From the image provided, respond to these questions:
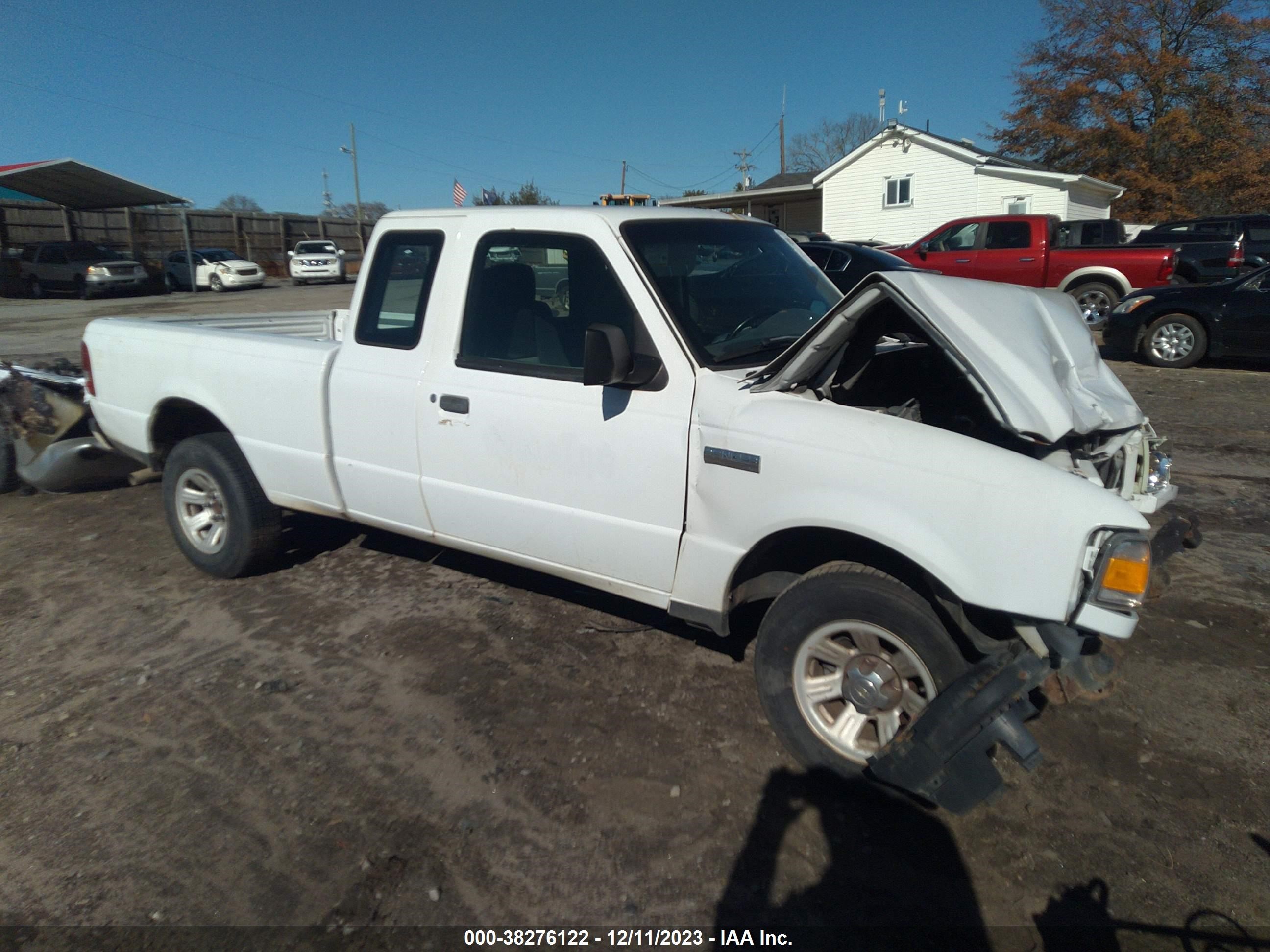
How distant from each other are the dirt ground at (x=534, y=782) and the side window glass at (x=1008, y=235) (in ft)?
42.4

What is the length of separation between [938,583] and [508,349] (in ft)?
6.97

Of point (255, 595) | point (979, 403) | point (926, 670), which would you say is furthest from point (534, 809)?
point (255, 595)

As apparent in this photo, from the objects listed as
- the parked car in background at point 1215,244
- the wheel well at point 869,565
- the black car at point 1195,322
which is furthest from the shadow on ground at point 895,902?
the parked car in background at point 1215,244

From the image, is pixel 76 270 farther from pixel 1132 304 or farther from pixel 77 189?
pixel 1132 304

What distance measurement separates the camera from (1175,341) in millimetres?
11523

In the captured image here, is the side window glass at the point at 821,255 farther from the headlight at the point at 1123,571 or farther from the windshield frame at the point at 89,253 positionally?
the windshield frame at the point at 89,253

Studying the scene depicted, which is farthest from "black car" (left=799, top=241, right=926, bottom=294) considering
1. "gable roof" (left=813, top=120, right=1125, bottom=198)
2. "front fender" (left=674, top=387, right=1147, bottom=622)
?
"gable roof" (left=813, top=120, right=1125, bottom=198)

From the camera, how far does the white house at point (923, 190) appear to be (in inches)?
1165

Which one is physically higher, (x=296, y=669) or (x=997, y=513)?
(x=997, y=513)

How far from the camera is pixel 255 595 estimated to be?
495cm

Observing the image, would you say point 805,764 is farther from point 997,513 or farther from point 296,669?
point 296,669

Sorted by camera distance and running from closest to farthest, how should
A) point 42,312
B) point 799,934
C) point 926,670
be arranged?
point 799,934 < point 926,670 < point 42,312

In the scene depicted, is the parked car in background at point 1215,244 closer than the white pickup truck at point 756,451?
No

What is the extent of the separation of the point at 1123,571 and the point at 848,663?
0.94 m
